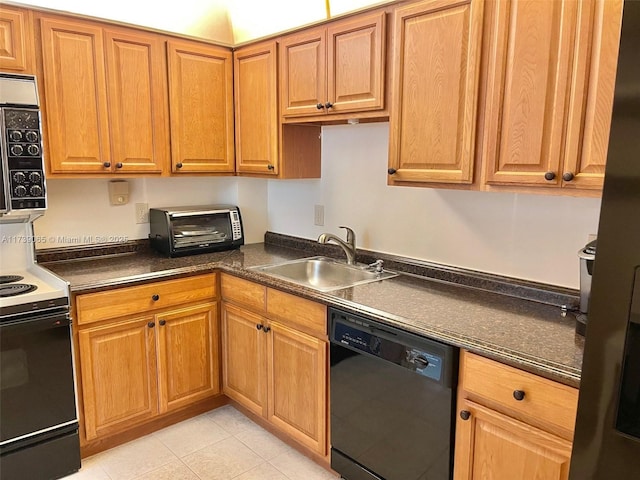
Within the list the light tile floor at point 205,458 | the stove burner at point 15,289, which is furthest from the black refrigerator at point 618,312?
the stove burner at point 15,289

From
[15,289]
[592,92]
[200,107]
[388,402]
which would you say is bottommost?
[388,402]

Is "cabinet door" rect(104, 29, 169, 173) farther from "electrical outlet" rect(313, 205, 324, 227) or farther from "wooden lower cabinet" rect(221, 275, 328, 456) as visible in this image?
"electrical outlet" rect(313, 205, 324, 227)

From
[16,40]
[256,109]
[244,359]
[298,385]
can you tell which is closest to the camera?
[16,40]

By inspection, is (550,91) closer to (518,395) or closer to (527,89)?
(527,89)

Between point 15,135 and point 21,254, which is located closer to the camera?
point 15,135

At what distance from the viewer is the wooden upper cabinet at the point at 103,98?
2.29 metres

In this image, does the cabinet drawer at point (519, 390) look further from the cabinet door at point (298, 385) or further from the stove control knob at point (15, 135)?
the stove control knob at point (15, 135)

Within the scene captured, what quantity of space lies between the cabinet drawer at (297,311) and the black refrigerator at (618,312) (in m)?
1.19

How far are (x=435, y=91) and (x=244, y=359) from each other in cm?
165

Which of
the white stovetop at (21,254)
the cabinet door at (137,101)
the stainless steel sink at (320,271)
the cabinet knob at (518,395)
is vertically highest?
the cabinet door at (137,101)

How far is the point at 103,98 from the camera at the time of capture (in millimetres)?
2426

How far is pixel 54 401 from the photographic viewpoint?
2145 mm

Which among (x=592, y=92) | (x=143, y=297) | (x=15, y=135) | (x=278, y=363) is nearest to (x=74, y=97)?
(x=15, y=135)

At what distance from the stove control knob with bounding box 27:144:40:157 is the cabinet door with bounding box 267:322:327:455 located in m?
1.31
